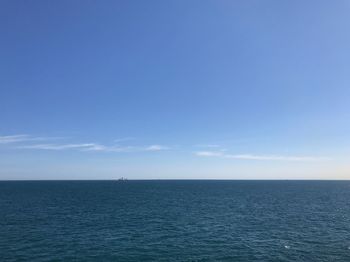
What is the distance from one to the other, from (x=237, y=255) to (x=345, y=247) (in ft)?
59.2

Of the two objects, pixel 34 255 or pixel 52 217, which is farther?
pixel 52 217

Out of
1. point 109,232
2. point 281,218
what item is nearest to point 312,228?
point 281,218

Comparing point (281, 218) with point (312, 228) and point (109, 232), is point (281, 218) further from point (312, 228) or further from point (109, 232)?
point (109, 232)

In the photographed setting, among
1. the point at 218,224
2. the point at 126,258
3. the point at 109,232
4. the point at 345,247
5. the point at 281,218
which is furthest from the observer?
the point at 281,218

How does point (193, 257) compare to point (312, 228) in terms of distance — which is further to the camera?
point (312, 228)

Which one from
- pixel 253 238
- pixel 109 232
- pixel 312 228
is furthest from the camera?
pixel 312 228

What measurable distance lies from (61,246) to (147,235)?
15.8 metres

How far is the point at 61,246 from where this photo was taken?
52.0 meters

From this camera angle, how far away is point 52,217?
8375 centimetres

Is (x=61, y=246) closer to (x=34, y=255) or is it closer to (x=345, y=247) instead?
(x=34, y=255)

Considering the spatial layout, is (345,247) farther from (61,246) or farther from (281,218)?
(61,246)

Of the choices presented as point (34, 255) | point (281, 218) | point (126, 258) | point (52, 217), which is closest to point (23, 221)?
point (52, 217)

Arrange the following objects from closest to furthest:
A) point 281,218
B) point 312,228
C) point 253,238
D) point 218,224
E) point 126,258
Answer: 1. point 126,258
2. point 253,238
3. point 312,228
4. point 218,224
5. point 281,218

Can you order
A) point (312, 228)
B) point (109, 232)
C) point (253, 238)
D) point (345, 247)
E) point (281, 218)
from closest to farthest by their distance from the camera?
1. point (345, 247)
2. point (253, 238)
3. point (109, 232)
4. point (312, 228)
5. point (281, 218)
